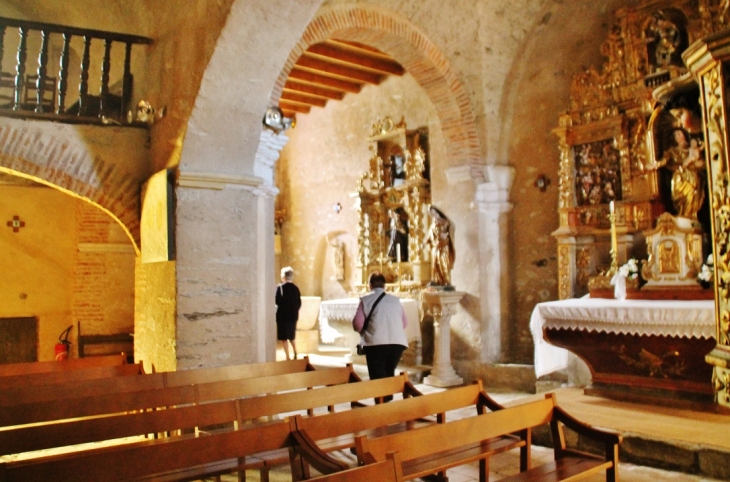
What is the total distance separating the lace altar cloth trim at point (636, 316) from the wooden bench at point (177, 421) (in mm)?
2451

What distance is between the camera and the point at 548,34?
806cm

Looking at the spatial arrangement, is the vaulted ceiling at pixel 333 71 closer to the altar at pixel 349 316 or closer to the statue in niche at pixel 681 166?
the altar at pixel 349 316

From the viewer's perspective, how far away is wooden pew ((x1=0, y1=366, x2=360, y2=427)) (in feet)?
10.7

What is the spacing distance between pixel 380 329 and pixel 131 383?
7.43 feet

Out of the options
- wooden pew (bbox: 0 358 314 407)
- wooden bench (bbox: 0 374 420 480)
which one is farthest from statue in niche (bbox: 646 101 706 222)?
wooden pew (bbox: 0 358 314 407)

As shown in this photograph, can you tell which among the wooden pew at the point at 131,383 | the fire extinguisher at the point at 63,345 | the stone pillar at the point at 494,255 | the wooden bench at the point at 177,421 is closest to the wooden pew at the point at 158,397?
the wooden pew at the point at 131,383

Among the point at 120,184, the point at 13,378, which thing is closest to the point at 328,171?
the point at 120,184

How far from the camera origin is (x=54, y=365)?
520 cm

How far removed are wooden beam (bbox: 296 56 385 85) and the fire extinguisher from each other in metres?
5.68

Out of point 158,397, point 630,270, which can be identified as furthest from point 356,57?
point 158,397

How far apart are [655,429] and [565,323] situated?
139 cm

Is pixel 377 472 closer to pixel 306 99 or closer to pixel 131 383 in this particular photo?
pixel 131 383

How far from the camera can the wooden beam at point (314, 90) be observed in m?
11.3

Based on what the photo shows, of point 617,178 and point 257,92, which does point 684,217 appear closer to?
point 617,178
